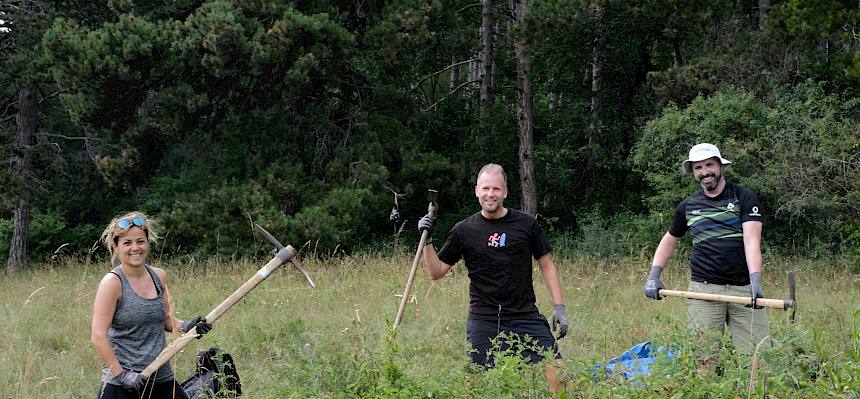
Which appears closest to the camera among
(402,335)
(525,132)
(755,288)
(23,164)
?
(755,288)

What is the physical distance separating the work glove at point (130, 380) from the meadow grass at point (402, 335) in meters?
0.58

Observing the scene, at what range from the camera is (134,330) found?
12.8ft

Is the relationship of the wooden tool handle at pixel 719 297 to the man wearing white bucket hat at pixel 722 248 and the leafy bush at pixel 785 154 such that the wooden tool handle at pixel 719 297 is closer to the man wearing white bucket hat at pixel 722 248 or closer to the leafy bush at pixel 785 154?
the man wearing white bucket hat at pixel 722 248

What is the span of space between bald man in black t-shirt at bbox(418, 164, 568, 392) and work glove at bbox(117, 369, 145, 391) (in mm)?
1729

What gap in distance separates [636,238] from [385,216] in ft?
17.3

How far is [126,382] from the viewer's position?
3.71 metres

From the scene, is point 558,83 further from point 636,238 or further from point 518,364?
point 518,364

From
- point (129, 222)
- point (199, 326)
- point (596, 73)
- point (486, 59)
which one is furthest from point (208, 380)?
point (596, 73)

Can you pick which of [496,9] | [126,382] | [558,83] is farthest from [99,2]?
[126,382]

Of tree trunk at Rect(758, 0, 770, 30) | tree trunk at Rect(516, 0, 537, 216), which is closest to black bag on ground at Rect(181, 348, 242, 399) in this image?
tree trunk at Rect(516, 0, 537, 216)

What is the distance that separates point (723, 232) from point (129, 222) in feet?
11.4

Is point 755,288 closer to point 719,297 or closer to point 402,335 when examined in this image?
point 719,297

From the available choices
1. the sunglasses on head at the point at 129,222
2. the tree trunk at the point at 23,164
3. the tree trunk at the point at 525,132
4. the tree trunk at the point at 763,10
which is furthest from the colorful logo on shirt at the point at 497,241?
the tree trunk at the point at 23,164

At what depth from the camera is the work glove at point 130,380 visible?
3.71 meters
